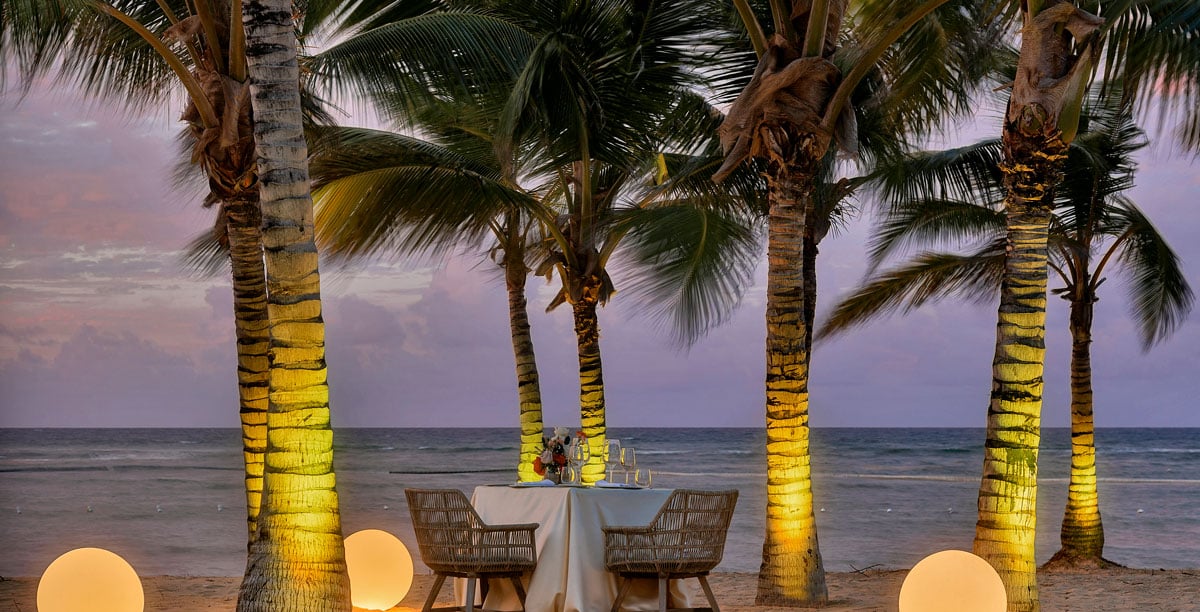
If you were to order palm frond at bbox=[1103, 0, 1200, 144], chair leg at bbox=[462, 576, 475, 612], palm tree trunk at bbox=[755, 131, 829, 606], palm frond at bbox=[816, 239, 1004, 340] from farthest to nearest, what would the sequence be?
palm frond at bbox=[816, 239, 1004, 340], palm tree trunk at bbox=[755, 131, 829, 606], palm frond at bbox=[1103, 0, 1200, 144], chair leg at bbox=[462, 576, 475, 612]

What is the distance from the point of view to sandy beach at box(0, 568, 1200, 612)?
8.52 metres

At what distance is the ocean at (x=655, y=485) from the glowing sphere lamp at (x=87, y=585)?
41.6 feet

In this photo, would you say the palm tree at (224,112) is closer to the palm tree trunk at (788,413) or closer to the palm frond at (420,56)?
the palm frond at (420,56)

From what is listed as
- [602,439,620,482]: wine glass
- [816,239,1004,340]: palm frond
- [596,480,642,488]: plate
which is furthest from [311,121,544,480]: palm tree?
[816,239,1004,340]: palm frond

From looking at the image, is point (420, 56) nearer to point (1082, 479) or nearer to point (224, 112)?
point (224, 112)

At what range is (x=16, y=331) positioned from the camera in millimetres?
25203

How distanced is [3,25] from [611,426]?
50247 mm

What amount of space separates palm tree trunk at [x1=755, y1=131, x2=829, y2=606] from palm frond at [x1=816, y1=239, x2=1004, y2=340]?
526 cm

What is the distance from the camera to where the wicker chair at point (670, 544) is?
241 inches

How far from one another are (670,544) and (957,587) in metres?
1.44

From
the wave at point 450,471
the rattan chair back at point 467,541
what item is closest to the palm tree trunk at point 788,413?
the rattan chair back at point 467,541

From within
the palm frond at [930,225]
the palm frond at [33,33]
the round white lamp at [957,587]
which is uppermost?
the palm frond at [33,33]

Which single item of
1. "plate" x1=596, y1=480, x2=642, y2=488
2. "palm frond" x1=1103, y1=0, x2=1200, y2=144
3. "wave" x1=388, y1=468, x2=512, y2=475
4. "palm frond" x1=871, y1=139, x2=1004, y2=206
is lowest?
"wave" x1=388, y1=468, x2=512, y2=475

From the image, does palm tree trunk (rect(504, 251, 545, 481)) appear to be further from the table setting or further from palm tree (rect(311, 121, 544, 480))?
the table setting
